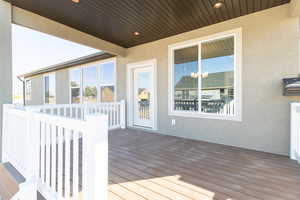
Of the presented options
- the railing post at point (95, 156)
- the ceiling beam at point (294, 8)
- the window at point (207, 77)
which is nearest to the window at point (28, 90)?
the window at point (207, 77)

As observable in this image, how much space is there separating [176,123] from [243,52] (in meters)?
2.31

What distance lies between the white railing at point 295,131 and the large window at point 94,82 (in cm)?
508

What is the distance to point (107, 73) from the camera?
6082 mm

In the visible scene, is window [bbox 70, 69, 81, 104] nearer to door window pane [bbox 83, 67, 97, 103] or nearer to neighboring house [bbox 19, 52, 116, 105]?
neighboring house [bbox 19, 52, 116, 105]

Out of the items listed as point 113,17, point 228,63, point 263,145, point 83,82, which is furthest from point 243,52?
point 83,82

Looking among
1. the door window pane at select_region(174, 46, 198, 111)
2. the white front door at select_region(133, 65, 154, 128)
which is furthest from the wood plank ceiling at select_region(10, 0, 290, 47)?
the white front door at select_region(133, 65, 154, 128)

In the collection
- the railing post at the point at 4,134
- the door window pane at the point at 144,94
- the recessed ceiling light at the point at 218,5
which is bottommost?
the railing post at the point at 4,134

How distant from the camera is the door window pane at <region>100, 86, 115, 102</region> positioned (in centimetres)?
596

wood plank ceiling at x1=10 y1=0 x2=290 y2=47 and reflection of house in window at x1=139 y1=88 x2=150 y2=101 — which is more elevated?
wood plank ceiling at x1=10 y1=0 x2=290 y2=47

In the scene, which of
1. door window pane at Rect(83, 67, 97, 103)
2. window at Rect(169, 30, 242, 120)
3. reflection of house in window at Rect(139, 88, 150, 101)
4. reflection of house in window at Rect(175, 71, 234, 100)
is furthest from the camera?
door window pane at Rect(83, 67, 97, 103)

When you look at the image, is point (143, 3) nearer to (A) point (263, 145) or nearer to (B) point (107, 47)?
(B) point (107, 47)

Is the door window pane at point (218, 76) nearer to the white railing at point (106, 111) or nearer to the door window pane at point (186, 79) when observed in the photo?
the door window pane at point (186, 79)

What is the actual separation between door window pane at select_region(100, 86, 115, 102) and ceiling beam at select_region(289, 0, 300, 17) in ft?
17.0

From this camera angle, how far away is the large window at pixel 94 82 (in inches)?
236
